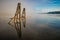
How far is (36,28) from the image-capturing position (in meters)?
1.88

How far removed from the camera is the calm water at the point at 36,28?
6.09 ft

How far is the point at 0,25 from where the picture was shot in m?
1.87

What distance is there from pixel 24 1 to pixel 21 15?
0.18 metres

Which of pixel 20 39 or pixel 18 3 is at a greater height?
pixel 18 3

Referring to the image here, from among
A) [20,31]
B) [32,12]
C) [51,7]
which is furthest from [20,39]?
[51,7]

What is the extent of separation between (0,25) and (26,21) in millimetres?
337

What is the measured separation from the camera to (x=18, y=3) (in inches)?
72.9

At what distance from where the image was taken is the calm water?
186 centimetres

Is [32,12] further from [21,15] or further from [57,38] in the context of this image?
[57,38]

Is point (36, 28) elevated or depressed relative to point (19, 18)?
depressed

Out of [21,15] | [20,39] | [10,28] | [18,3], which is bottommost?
[20,39]

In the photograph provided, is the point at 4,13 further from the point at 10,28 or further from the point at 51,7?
the point at 51,7

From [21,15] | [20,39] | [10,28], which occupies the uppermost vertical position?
[21,15]

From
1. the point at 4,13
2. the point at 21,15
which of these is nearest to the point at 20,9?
the point at 21,15
